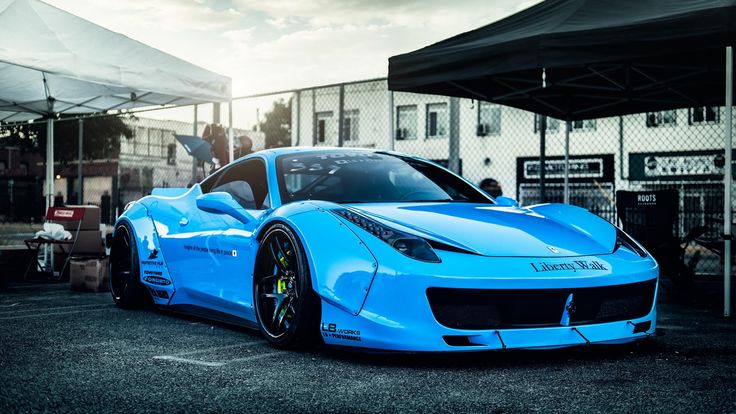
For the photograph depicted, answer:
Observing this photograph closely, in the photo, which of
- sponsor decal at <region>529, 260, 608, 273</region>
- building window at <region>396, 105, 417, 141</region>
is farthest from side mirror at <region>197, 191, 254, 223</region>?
building window at <region>396, 105, 417, 141</region>

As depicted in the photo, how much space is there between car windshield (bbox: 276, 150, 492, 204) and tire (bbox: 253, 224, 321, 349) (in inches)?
16.2

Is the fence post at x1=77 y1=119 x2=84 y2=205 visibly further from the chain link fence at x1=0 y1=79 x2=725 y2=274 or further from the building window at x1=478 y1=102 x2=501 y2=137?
the building window at x1=478 y1=102 x2=501 y2=137

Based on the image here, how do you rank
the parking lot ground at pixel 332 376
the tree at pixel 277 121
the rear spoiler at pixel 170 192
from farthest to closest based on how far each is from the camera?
the tree at pixel 277 121
the rear spoiler at pixel 170 192
the parking lot ground at pixel 332 376

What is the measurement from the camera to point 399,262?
3580 millimetres

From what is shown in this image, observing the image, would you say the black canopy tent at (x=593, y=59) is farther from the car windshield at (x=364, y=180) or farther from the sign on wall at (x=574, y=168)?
the sign on wall at (x=574, y=168)

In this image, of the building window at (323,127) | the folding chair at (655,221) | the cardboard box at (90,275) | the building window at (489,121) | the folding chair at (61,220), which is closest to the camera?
the folding chair at (655,221)

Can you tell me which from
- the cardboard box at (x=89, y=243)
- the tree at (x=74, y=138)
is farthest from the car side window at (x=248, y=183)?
the tree at (x=74, y=138)

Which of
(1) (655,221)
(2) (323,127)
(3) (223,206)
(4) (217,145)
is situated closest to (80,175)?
(4) (217,145)

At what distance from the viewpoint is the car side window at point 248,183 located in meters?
4.93

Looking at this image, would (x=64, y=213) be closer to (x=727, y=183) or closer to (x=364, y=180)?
(x=364, y=180)

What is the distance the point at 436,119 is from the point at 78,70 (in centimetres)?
2057

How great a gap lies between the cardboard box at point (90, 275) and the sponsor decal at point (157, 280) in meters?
1.98

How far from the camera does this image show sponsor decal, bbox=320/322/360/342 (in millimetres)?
3732

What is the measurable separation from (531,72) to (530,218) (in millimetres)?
4381
